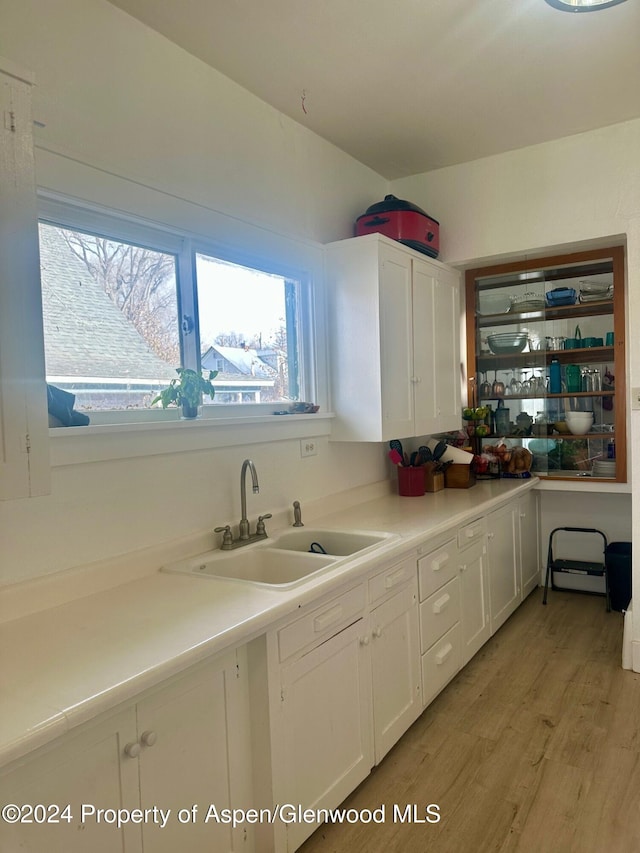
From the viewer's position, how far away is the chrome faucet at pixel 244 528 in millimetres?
2281

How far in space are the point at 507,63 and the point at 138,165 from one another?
1611mm

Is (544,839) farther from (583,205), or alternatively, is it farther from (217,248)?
(583,205)

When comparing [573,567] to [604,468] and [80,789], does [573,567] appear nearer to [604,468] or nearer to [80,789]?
[604,468]

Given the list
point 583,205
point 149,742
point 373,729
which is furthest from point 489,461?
point 149,742

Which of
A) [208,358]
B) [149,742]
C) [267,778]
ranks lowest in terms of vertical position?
[267,778]

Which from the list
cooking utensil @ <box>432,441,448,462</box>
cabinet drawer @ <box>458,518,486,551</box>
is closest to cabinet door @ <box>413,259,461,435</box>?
cooking utensil @ <box>432,441,448,462</box>

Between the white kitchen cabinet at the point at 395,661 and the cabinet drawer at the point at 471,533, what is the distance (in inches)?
21.4

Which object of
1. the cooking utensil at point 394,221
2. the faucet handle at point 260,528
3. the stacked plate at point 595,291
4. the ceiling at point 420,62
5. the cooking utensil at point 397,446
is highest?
the ceiling at point 420,62

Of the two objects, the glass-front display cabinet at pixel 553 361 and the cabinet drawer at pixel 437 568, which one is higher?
the glass-front display cabinet at pixel 553 361

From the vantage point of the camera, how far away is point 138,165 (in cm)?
207

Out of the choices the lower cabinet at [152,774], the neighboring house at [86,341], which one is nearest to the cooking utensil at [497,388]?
the neighboring house at [86,341]

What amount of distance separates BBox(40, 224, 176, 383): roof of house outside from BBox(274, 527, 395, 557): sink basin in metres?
0.92

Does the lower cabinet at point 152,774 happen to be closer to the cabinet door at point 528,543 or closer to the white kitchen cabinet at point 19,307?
the white kitchen cabinet at point 19,307

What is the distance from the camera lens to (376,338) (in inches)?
114
